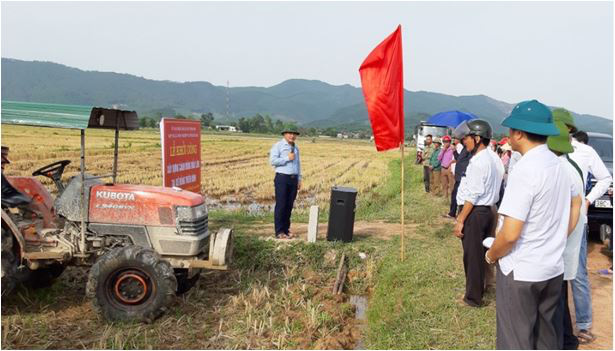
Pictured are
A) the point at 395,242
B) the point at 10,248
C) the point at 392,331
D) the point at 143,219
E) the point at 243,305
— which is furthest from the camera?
the point at 395,242

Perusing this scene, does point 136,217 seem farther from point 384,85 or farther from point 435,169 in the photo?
point 435,169

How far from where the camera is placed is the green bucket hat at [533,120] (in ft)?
9.88

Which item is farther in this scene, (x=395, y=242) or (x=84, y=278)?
(x=395, y=242)

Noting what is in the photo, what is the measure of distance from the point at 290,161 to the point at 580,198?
4.75 meters

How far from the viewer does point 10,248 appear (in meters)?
5.11

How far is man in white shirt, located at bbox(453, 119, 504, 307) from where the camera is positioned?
16.8ft

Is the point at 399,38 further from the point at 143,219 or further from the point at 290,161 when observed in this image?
the point at 143,219

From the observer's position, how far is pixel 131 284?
16.9 feet

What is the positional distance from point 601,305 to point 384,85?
3.65 meters

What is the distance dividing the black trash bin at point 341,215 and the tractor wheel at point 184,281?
2.53 metres

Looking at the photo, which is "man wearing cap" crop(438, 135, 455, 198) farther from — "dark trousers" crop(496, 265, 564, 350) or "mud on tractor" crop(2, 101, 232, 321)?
"dark trousers" crop(496, 265, 564, 350)

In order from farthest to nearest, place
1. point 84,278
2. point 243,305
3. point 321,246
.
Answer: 1. point 321,246
2. point 84,278
3. point 243,305

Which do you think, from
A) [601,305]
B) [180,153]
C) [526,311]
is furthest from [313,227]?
[526,311]

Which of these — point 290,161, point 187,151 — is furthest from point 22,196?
point 290,161
